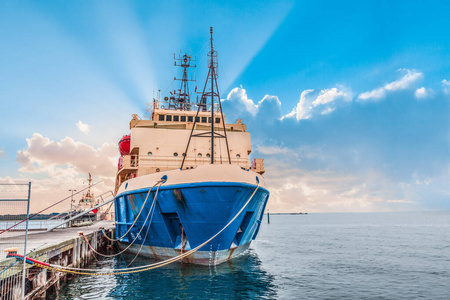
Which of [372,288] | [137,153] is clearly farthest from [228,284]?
[137,153]

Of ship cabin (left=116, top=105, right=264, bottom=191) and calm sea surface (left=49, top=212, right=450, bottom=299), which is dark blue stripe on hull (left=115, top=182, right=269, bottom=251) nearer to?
calm sea surface (left=49, top=212, right=450, bottom=299)

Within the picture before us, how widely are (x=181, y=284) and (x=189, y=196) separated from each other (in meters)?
3.44

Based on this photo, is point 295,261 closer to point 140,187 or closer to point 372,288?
point 372,288

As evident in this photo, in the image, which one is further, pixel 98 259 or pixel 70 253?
pixel 98 259

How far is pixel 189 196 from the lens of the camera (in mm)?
13180

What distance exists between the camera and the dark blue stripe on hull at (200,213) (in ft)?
42.5

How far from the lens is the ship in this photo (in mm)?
13086

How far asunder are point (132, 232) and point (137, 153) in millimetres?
4617

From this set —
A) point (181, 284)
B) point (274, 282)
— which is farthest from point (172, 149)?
point (274, 282)

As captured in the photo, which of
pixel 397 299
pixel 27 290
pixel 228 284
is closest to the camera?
pixel 27 290

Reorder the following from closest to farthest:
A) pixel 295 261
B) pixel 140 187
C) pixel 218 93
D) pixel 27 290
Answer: pixel 27 290 < pixel 140 187 < pixel 218 93 < pixel 295 261

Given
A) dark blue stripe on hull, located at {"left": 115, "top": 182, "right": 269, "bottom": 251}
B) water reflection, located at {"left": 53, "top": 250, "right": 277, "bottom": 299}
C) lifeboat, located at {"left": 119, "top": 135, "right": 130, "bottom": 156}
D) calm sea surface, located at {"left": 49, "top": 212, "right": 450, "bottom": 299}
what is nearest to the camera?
water reflection, located at {"left": 53, "top": 250, "right": 277, "bottom": 299}

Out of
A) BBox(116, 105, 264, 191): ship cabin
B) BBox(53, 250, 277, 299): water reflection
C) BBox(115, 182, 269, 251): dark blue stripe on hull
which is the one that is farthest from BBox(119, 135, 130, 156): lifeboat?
BBox(53, 250, 277, 299): water reflection

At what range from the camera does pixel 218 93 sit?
16.8 metres
